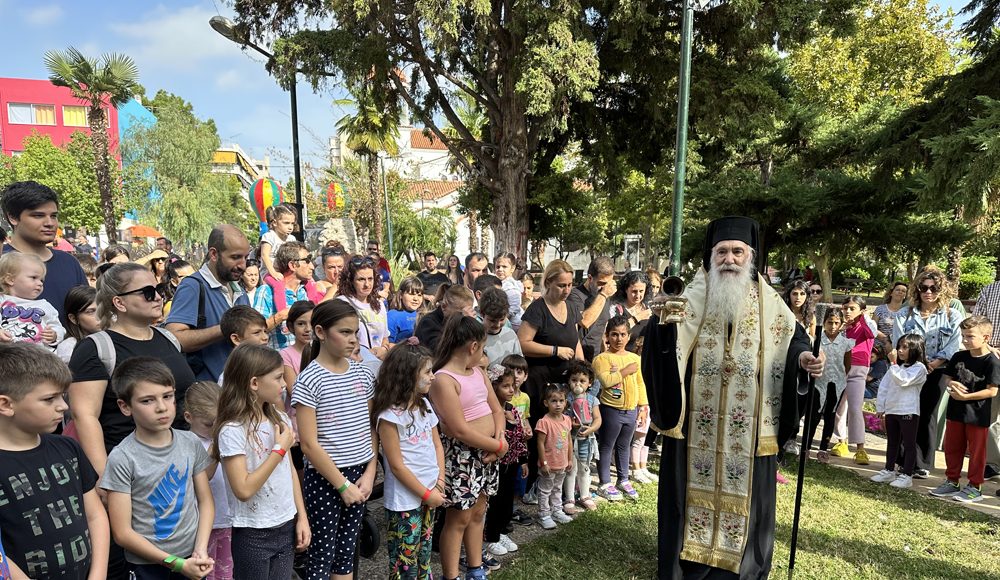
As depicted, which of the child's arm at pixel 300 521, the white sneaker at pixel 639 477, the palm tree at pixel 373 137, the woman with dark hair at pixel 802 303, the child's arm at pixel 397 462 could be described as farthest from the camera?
the palm tree at pixel 373 137

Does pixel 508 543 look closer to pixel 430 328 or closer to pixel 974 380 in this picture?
pixel 430 328

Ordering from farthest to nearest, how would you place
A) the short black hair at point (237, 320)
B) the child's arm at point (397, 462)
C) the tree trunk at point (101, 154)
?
the tree trunk at point (101, 154), the short black hair at point (237, 320), the child's arm at point (397, 462)

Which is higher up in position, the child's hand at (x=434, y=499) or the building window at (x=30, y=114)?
the building window at (x=30, y=114)

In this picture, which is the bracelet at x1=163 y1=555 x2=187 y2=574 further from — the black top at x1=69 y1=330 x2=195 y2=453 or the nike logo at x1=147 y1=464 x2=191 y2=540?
the black top at x1=69 y1=330 x2=195 y2=453

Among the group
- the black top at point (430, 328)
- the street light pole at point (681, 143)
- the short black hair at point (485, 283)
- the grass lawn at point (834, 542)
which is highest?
the street light pole at point (681, 143)

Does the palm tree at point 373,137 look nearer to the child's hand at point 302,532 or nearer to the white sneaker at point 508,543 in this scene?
the white sneaker at point 508,543

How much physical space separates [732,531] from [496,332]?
2.01 metres

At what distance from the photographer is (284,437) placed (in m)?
2.89

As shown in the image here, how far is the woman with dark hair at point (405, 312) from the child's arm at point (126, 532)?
3.42m

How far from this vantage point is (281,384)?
115 inches

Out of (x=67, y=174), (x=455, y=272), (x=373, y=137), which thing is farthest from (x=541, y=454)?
(x=67, y=174)

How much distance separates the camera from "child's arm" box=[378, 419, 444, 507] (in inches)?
130

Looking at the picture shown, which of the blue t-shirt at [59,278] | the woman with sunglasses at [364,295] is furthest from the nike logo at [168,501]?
the woman with sunglasses at [364,295]

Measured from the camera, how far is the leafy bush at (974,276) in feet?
88.0
